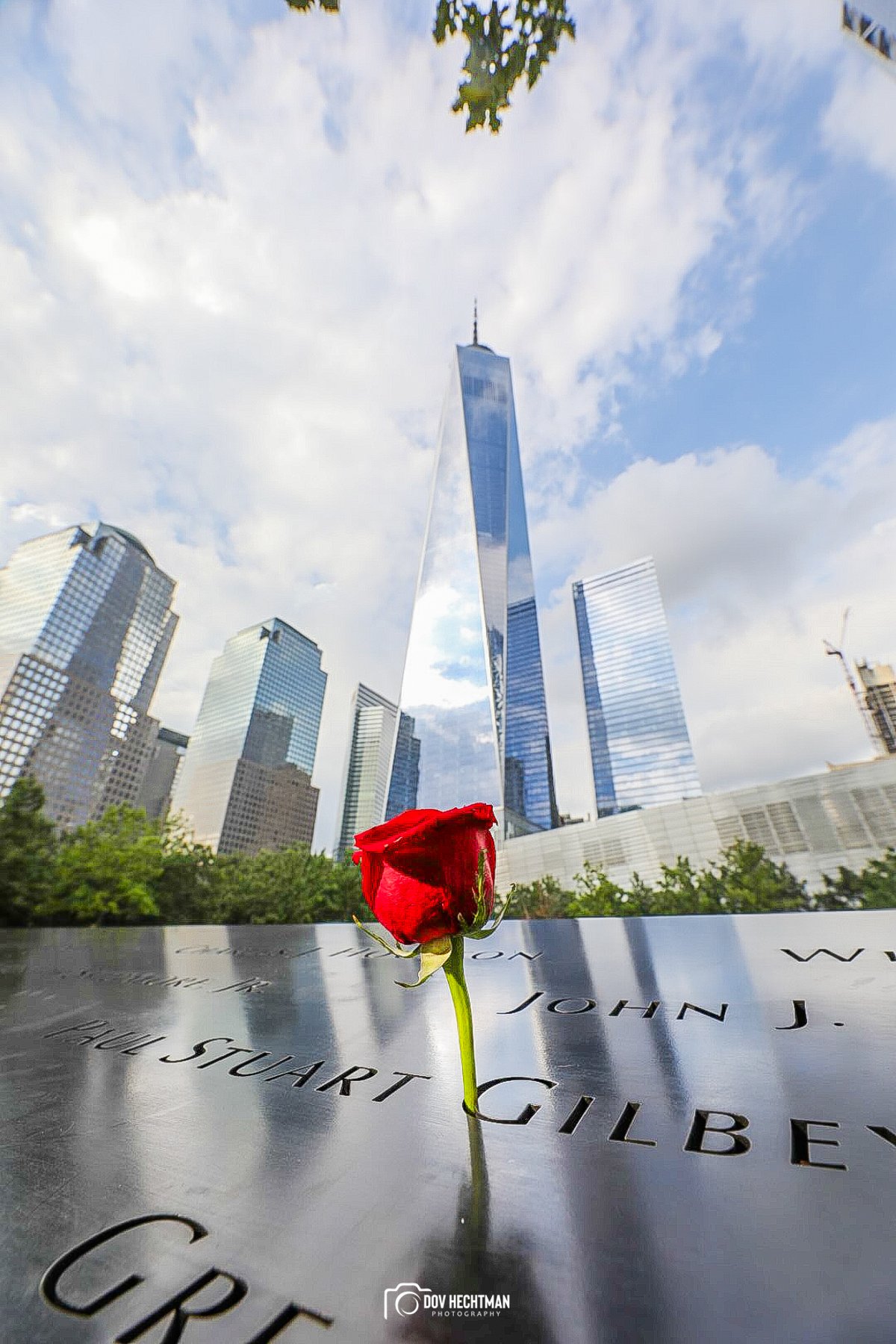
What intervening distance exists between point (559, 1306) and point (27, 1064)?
2210mm

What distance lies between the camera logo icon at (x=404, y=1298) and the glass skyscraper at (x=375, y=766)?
56.6 m

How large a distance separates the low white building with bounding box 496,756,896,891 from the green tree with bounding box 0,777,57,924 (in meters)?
16.6

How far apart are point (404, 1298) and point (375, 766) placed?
8631 centimetres

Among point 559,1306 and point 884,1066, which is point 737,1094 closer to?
point 884,1066

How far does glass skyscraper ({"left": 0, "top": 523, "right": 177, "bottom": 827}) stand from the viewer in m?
58.6

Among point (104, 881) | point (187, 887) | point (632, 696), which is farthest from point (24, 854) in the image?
point (632, 696)

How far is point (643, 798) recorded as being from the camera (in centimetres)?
7150

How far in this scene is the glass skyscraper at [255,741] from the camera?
231 ft

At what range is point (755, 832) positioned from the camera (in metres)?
21.1

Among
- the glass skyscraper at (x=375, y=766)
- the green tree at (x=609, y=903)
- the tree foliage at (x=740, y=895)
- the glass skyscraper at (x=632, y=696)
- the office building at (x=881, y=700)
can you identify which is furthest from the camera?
the glass skyscraper at (x=632, y=696)

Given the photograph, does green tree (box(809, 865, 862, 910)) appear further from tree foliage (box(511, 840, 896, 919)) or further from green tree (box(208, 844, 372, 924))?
green tree (box(208, 844, 372, 924))

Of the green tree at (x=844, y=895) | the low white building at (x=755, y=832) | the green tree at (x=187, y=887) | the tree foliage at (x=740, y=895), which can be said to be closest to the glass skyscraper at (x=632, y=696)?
the low white building at (x=755, y=832)

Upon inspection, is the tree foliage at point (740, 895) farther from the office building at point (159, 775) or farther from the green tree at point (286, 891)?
the office building at point (159, 775)

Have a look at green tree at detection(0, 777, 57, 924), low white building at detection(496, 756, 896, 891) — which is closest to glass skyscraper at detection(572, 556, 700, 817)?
low white building at detection(496, 756, 896, 891)
